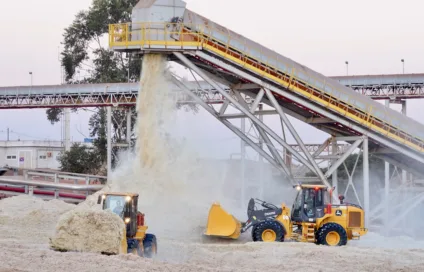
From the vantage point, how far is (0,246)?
19.0 metres

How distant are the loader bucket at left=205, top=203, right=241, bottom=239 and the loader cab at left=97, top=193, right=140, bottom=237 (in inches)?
202

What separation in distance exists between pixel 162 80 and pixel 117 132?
1127 inches

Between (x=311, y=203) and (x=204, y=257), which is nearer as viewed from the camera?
(x=204, y=257)

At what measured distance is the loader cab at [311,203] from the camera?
25453mm

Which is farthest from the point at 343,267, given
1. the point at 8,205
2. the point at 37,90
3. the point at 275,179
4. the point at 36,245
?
the point at 37,90

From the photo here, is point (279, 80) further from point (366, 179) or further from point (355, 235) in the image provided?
point (355, 235)

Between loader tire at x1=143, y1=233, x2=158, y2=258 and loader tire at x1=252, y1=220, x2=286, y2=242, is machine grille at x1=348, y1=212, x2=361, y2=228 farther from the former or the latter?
loader tire at x1=143, y1=233, x2=158, y2=258

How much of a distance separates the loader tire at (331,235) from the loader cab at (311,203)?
1.88ft

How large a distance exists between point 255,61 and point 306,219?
7356 mm

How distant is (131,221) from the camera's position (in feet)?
65.8

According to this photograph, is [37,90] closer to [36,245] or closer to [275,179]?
[275,179]

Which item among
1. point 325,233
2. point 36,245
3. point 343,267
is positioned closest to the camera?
point 343,267

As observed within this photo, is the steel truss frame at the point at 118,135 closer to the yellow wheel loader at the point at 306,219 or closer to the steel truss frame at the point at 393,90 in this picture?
the steel truss frame at the point at 393,90

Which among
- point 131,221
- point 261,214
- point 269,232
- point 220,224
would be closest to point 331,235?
point 269,232
